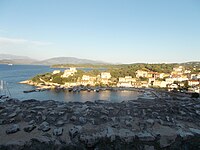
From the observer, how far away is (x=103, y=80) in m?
35.0

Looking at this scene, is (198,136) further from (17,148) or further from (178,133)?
(17,148)

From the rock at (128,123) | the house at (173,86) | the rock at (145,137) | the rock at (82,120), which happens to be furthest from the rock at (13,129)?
the house at (173,86)

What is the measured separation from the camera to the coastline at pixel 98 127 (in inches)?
141

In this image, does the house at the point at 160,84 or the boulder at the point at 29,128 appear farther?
the house at the point at 160,84

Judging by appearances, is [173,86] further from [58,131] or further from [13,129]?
[13,129]

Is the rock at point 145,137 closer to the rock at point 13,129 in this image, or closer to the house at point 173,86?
the rock at point 13,129

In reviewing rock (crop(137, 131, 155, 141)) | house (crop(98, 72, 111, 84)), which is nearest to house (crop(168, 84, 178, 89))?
house (crop(98, 72, 111, 84))

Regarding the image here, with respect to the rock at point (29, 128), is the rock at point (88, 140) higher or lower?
lower

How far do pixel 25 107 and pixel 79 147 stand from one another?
5.93 ft

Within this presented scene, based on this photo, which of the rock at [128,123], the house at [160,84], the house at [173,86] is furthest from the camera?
the house at [160,84]

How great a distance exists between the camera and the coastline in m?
3.57

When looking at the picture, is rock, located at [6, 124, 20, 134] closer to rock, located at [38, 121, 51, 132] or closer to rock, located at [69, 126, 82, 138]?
rock, located at [38, 121, 51, 132]

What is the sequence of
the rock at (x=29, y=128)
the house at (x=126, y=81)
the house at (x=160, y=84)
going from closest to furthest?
1. the rock at (x=29, y=128)
2. the house at (x=160, y=84)
3. the house at (x=126, y=81)

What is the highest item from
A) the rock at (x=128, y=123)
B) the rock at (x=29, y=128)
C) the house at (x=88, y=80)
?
the rock at (x=128, y=123)
